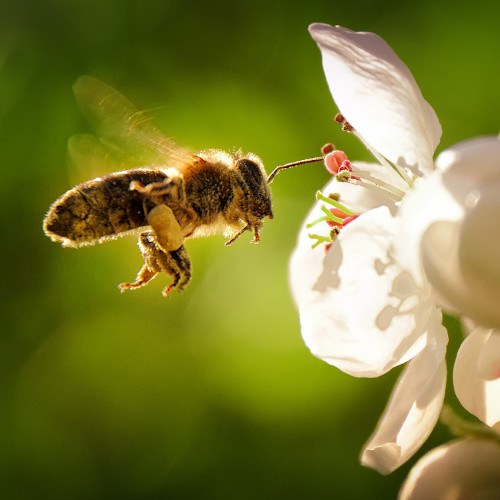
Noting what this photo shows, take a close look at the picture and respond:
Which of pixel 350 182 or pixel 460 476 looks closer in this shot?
pixel 460 476

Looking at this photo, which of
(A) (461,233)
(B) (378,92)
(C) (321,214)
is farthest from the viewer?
(C) (321,214)

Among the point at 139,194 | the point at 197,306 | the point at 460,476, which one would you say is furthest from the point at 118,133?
the point at 197,306

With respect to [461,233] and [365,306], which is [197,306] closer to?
[365,306]

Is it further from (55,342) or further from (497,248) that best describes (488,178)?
(55,342)

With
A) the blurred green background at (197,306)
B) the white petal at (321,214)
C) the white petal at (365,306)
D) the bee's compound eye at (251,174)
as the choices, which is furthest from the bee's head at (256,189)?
the blurred green background at (197,306)

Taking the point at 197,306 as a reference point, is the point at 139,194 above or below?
above

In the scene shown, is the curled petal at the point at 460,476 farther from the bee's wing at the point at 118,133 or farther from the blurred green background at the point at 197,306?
the blurred green background at the point at 197,306
